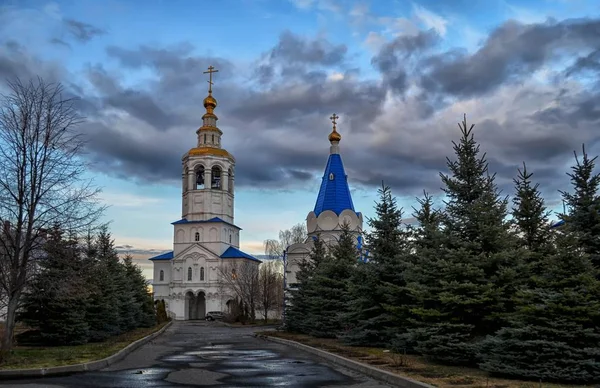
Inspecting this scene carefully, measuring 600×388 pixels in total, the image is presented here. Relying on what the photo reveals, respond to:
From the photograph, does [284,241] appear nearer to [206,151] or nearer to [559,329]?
[206,151]

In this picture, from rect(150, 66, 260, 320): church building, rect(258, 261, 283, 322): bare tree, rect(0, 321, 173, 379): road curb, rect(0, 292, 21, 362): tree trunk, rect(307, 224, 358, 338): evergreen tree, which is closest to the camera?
rect(0, 321, 173, 379): road curb

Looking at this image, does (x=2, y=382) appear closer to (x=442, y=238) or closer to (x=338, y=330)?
(x=442, y=238)

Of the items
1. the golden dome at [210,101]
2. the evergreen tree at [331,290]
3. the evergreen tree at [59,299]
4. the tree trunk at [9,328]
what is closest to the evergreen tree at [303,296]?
the evergreen tree at [331,290]

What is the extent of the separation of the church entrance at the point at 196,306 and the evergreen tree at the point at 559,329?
57.4 meters

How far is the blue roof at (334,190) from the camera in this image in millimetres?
50281

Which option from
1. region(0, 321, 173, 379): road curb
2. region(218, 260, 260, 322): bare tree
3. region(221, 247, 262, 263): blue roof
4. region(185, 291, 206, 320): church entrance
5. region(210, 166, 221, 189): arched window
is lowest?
region(0, 321, 173, 379): road curb

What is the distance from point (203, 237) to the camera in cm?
6569

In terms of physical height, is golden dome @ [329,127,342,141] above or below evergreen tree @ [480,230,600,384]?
above

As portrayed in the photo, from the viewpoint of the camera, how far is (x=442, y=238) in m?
14.2

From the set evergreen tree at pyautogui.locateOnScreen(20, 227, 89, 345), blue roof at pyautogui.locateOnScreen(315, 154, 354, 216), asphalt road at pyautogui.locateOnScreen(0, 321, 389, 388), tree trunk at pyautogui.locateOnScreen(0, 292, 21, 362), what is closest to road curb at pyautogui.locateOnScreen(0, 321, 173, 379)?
asphalt road at pyautogui.locateOnScreen(0, 321, 389, 388)

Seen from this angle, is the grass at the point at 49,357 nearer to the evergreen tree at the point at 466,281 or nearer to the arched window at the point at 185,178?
the evergreen tree at the point at 466,281

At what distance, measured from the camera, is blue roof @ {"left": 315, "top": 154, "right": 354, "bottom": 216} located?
50281 mm

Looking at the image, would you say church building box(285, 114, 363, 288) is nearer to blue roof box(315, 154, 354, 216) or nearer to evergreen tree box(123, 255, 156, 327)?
blue roof box(315, 154, 354, 216)

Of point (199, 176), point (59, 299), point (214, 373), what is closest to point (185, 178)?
point (199, 176)
